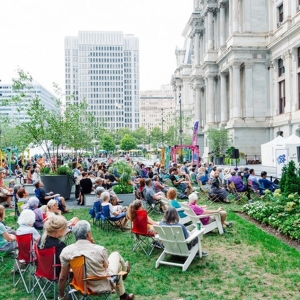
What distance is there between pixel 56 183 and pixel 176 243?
10598 millimetres

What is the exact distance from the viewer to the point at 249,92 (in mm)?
39594

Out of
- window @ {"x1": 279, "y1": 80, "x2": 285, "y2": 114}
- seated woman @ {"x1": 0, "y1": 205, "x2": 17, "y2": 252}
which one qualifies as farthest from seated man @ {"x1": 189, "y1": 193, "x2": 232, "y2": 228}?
window @ {"x1": 279, "y1": 80, "x2": 285, "y2": 114}

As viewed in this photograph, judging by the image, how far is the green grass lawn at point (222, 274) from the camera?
6.43 m

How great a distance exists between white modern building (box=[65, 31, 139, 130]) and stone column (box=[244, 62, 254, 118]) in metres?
133

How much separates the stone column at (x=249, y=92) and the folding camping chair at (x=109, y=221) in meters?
30.5

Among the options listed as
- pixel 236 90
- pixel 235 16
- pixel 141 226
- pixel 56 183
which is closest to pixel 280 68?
pixel 236 90

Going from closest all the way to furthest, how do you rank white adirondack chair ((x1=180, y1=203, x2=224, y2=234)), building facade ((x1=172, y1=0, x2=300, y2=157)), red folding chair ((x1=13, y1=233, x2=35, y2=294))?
red folding chair ((x1=13, y1=233, x2=35, y2=294)) < white adirondack chair ((x1=180, y1=203, x2=224, y2=234)) < building facade ((x1=172, y1=0, x2=300, y2=157))

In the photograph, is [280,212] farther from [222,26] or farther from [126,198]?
[222,26]

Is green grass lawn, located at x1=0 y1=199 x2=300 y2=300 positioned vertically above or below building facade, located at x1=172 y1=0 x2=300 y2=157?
below

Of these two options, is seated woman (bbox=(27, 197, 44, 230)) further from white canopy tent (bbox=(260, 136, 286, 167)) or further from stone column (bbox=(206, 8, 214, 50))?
stone column (bbox=(206, 8, 214, 50))

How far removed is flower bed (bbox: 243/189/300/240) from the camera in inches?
402

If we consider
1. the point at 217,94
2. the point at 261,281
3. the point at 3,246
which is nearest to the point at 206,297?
the point at 261,281

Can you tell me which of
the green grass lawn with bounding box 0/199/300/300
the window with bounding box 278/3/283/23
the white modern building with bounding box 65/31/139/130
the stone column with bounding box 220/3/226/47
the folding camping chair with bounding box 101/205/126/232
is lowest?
the green grass lawn with bounding box 0/199/300/300

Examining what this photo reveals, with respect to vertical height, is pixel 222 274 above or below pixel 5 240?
below
